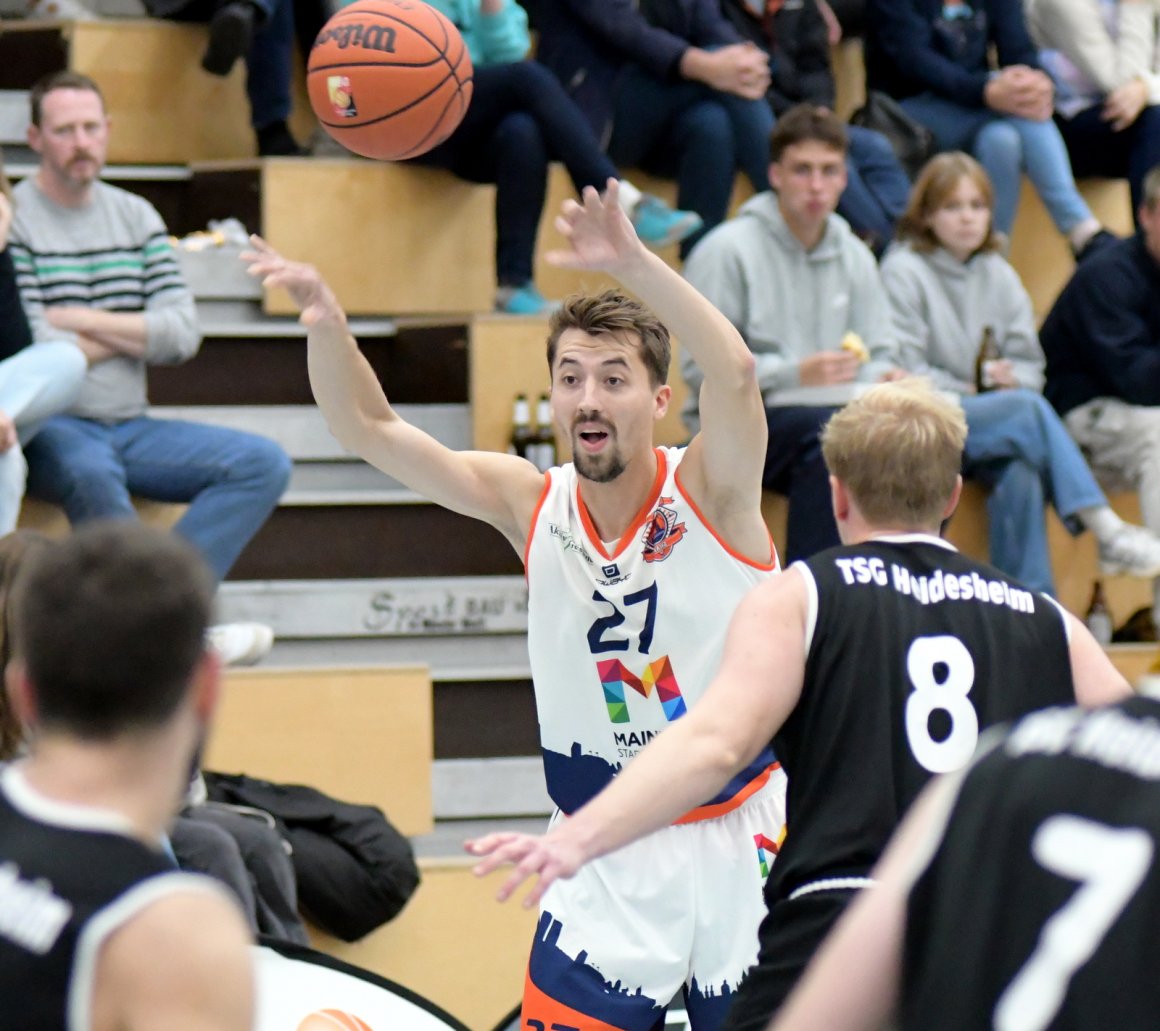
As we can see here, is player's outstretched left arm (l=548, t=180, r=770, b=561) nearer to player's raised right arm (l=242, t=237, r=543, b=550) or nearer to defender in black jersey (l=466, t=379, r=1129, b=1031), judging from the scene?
player's raised right arm (l=242, t=237, r=543, b=550)

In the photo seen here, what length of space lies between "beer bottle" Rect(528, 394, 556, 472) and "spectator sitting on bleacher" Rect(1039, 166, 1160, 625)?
2.05 m

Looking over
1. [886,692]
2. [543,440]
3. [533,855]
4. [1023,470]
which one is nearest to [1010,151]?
[1023,470]

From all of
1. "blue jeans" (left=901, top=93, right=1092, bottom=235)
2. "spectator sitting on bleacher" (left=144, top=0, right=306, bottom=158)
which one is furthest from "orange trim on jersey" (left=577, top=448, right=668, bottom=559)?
"blue jeans" (left=901, top=93, right=1092, bottom=235)

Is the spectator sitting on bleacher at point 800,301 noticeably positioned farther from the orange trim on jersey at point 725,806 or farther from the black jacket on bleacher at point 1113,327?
the orange trim on jersey at point 725,806

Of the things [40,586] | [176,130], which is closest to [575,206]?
[40,586]

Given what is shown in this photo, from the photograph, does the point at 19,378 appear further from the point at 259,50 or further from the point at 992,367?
the point at 992,367

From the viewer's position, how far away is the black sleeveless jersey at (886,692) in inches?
108

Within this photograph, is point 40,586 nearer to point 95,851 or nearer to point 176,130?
point 95,851

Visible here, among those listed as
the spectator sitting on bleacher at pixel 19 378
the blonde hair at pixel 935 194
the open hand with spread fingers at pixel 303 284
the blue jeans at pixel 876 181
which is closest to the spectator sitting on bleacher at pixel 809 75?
the blue jeans at pixel 876 181

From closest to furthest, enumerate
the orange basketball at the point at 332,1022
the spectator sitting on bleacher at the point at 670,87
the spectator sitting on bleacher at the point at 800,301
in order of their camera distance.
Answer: the orange basketball at the point at 332,1022 < the spectator sitting on bleacher at the point at 800,301 < the spectator sitting on bleacher at the point at 670,87

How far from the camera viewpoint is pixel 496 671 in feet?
20.9

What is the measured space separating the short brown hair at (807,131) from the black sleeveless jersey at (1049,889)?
5.00 meters

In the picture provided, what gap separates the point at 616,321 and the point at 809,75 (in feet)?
14.5

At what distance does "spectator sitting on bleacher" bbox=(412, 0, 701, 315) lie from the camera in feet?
22.7
